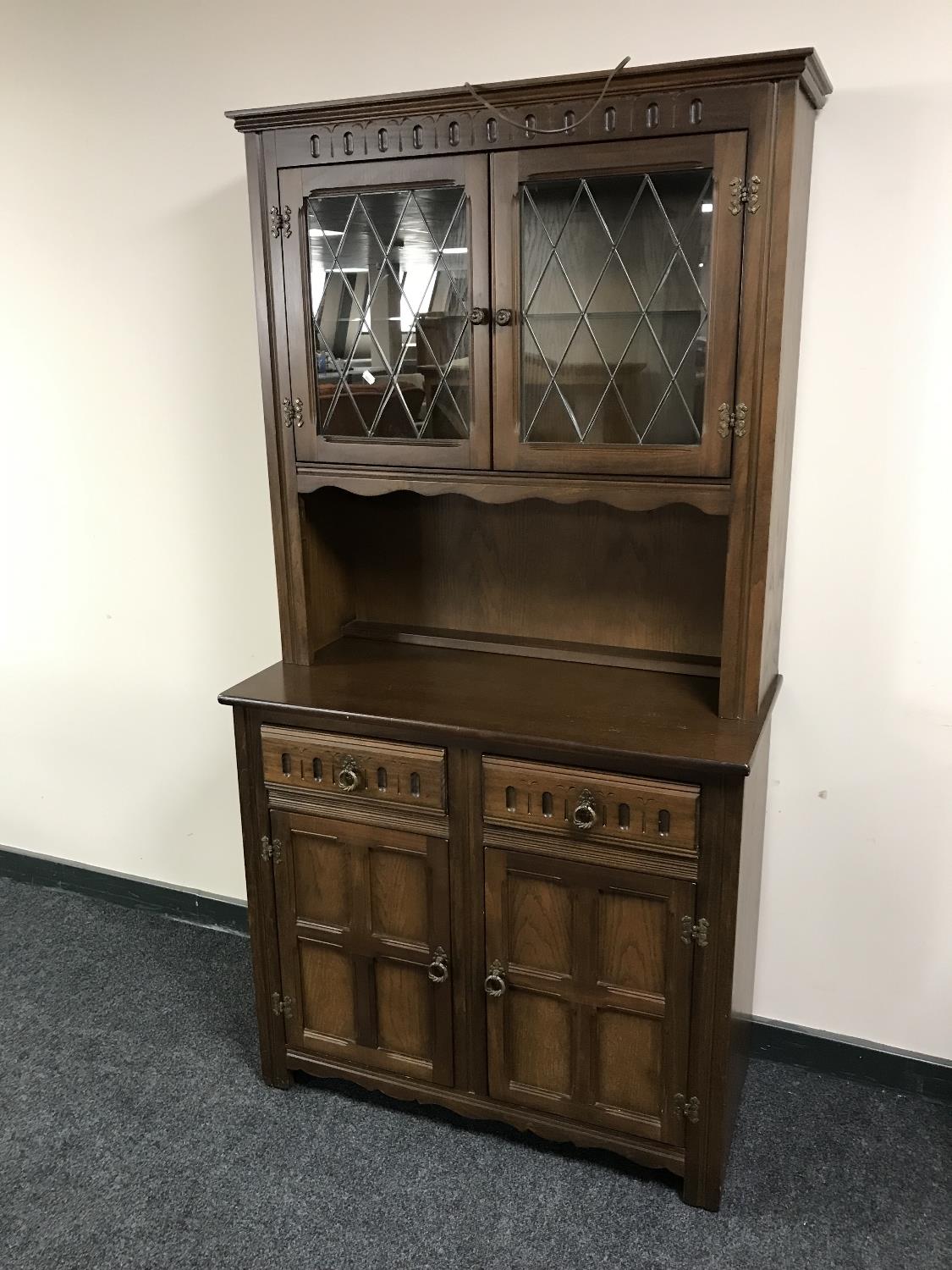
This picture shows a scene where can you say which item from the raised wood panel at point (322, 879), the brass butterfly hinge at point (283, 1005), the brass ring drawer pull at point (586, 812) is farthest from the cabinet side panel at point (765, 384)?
the brass butterfly hinge at point (283, 1005)

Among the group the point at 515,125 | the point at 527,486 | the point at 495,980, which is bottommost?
the point at 495,980

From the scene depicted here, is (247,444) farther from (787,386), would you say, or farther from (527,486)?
(787,386)

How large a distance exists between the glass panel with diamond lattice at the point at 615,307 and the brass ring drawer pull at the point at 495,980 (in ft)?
2.85

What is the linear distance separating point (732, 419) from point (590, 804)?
1.99 feet

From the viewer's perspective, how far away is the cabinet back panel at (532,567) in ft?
6.00

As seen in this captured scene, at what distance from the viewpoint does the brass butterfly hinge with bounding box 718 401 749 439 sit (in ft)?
4.86

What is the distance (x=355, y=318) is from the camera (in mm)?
1697

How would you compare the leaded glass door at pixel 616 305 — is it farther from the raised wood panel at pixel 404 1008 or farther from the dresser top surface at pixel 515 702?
the raised wood panel at pixel 404 1008

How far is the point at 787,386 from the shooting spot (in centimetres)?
159

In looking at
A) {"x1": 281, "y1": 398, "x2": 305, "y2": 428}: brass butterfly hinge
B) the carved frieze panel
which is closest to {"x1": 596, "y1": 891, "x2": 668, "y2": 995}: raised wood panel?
{"x1": 281, "y1": 398, "x2": 305, "y2": 428}: brass butterfly hinge

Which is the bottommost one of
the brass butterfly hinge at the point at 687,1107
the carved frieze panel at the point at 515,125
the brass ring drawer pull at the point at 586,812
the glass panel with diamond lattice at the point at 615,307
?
the brass butterfly hinge at the point at 687,1107

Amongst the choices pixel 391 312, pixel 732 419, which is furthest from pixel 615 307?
pixel 391 312

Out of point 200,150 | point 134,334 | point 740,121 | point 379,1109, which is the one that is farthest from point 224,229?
point 379,1109

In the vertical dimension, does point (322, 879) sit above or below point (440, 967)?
above
